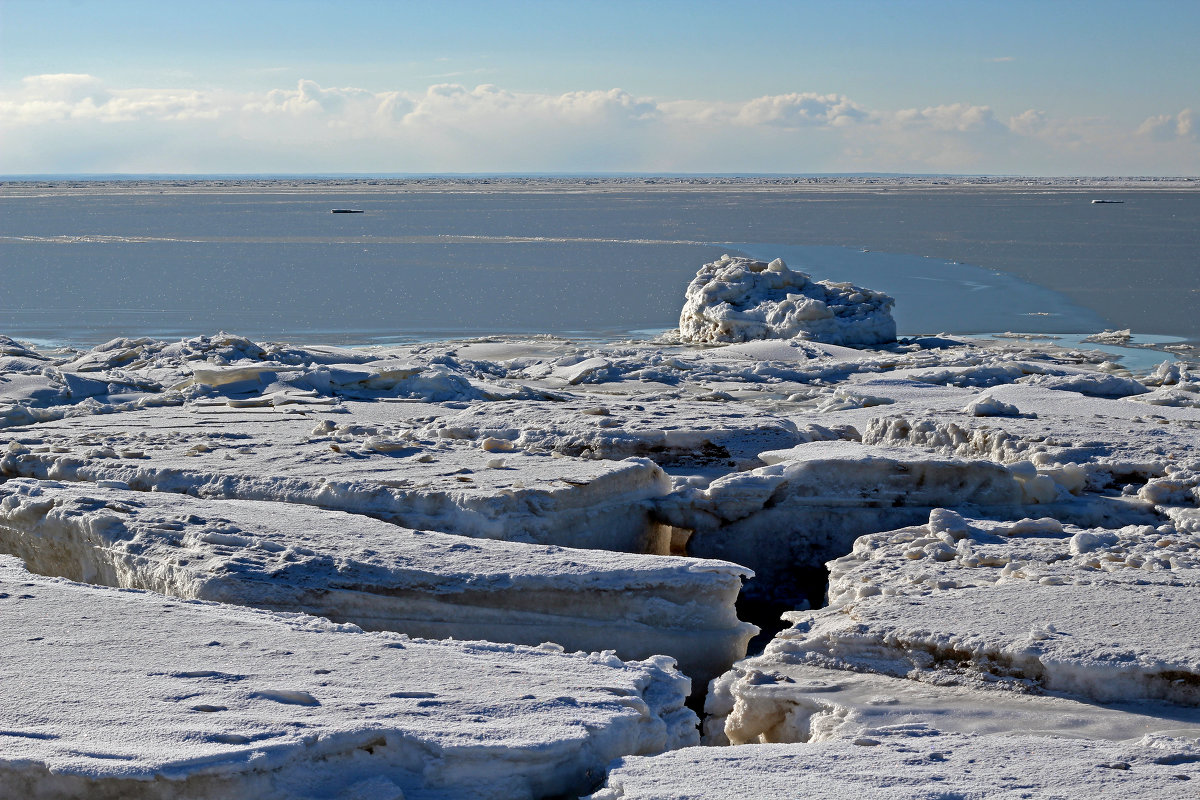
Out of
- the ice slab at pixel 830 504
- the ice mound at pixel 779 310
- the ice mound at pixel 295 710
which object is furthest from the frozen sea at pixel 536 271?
the ice mound at pixel 295 710

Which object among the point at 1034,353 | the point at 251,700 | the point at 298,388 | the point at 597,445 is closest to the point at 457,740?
the point at 251,700

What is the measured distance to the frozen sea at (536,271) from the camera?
1516 centimetres

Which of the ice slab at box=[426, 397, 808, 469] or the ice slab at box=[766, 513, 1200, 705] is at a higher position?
the ice slab at box=[426, 397, 808, 469]

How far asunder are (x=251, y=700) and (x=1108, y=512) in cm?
433

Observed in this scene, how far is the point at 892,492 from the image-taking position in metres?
5.88

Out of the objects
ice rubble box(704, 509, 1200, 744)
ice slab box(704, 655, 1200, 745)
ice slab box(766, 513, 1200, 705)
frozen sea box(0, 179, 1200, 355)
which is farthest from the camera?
frozen sea box(0, 179, 1200, 355)

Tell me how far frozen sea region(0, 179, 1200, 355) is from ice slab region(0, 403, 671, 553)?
23.0 feet

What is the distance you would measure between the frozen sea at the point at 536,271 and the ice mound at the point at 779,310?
3.93 feet

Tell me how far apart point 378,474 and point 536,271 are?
16.2 metres

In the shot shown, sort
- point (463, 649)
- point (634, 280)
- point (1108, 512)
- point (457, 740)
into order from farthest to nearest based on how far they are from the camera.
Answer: point (634, 280), point (1108, 512), point (463, 649), point (457, 740)

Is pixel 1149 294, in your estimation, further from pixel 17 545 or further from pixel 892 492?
pixel 17 545

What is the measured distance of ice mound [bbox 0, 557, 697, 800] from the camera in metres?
2.80

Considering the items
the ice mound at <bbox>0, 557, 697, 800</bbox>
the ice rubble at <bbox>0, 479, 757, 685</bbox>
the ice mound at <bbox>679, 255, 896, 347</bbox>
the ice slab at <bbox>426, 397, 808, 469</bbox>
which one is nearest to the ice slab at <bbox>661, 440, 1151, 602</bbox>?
the ice slab at <bbox>426, 397, 808, 469</bbox>

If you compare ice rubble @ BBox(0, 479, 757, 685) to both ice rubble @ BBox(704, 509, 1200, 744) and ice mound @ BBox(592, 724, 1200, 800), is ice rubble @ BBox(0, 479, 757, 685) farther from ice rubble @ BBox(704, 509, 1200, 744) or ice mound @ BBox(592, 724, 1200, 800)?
ice mound @ BBox(592, 724, 1200, 800)
